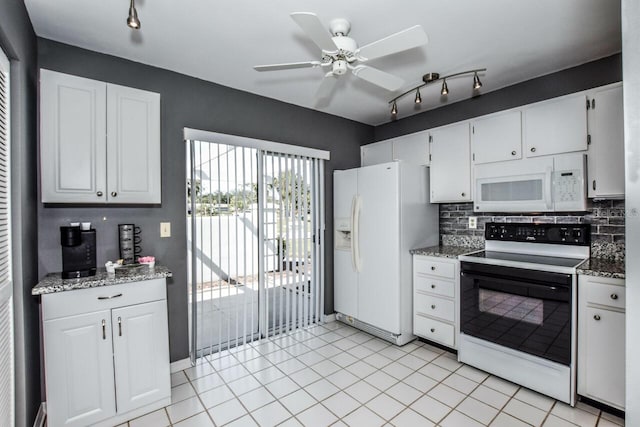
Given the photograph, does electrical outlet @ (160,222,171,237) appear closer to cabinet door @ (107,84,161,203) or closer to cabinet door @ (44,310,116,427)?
A: cabinet door @ (107,84,161,203)

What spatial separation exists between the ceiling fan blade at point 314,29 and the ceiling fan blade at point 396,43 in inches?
7.3

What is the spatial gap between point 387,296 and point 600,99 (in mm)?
2359

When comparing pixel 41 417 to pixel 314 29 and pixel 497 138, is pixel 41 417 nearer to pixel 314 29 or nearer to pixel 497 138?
pixel 314 29

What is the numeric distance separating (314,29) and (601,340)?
8.59 ft

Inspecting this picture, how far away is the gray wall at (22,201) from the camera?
168 centimetres

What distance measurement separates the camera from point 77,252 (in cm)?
208

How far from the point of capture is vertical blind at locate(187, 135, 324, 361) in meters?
2.80

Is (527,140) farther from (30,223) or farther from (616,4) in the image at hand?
(30,223)

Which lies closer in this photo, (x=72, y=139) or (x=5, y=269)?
(x=5, y=269)

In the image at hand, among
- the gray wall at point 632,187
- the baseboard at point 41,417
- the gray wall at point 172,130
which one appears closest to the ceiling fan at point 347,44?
the gray wall at point 632,187

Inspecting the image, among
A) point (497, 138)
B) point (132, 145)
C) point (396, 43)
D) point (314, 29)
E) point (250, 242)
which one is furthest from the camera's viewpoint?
point (250, 242)

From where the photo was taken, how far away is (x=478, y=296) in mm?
2602

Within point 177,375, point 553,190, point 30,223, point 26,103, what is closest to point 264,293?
point 177,375

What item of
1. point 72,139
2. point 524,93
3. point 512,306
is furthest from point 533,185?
point 72,139
